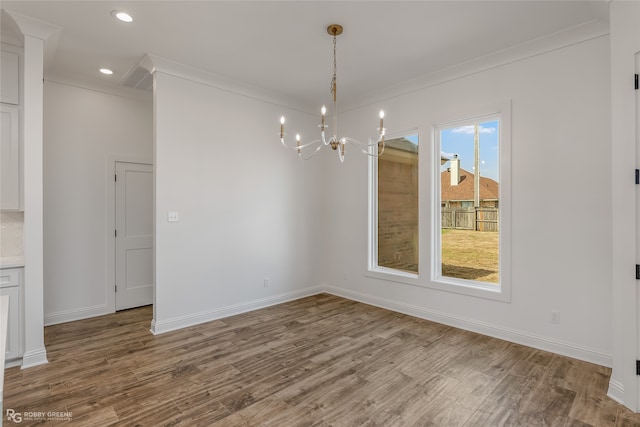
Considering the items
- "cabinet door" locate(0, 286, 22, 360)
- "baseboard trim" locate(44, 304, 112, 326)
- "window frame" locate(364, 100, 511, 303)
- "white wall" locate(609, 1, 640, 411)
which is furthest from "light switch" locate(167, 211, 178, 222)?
"white wall" locate(609, 1, 640, 411)

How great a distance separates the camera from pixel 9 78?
3033 mm

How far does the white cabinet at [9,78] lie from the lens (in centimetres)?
300

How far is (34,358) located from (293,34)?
3785 millimetres

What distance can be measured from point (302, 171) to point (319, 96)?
116 cm

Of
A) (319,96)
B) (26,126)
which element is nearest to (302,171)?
(319,96)

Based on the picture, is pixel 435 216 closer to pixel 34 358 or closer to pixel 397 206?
pixel 397 206

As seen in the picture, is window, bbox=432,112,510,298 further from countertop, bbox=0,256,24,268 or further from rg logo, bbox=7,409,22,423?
countertop, bbox=0,256,24,268

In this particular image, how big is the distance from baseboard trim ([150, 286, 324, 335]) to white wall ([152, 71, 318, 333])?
1 cm

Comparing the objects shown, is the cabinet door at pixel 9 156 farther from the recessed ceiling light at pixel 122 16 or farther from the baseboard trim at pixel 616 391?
the baseboard trim at pixel 616 391

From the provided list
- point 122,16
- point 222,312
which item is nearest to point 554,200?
point 222,312

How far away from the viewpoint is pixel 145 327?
3.94 metres

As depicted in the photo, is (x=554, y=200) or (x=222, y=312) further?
(x=222, y=312)

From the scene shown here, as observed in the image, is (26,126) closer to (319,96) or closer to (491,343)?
(319,96)

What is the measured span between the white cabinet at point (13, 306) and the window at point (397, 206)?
4.04 meters
